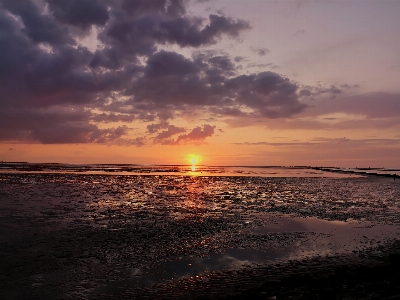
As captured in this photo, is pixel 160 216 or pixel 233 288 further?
pixel 160 216

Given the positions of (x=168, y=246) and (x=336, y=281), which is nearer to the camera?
(x=336, y=281)

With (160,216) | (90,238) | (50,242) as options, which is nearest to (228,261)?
(90,238)

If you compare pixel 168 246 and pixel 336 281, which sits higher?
pixel 336 281

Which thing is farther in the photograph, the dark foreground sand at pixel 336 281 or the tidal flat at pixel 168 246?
the tidal flat at pixel 168 246

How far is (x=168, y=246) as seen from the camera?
1634 cm

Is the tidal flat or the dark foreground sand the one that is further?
the tidal flat

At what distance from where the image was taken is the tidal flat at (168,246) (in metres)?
11.3

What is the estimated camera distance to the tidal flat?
11.3 metres

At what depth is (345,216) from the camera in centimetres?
2622

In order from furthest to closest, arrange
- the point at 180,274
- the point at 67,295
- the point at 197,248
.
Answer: the point at 197,248, the point at 180,274, the point at 67,295

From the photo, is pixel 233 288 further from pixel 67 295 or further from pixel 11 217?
pixel 11 217

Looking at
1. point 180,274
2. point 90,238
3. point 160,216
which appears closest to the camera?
point 180,274

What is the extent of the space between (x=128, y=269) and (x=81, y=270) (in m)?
1.83

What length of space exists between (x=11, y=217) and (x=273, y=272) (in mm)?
18916
